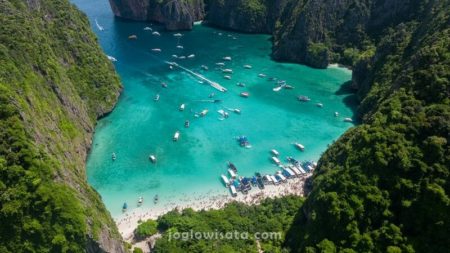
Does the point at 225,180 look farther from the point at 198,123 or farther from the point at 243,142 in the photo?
the point at 198,123

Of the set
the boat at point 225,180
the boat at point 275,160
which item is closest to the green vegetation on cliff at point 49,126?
the boat at point 225,180

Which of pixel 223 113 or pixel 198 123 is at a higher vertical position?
pixel 223 113

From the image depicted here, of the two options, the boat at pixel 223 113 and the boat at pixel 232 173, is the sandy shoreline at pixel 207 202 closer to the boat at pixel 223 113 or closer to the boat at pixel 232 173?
the boat at pixel 232 173

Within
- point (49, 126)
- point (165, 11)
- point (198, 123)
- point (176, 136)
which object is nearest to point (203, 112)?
point (198, 123)

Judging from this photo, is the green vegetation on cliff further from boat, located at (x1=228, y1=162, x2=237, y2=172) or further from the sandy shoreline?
boat, located at (x1=228, y1=162, x2=237, y2=172)

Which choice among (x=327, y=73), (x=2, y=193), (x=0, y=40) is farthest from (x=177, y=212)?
(x=327, y=73)

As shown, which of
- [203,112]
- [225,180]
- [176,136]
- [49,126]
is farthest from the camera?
[203,112]

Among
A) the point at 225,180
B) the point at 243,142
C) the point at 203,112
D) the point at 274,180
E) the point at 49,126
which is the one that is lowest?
the point at 225,180
